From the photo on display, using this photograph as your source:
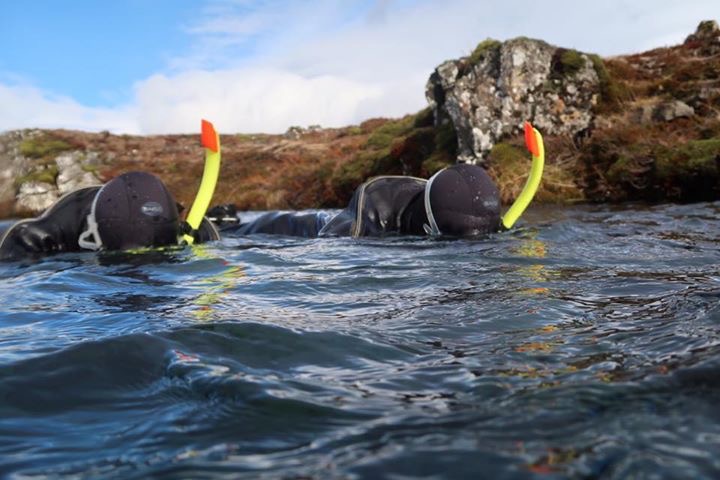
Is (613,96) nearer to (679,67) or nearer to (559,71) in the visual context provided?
(559,71)

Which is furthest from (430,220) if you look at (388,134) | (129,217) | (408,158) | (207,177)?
(388,134)

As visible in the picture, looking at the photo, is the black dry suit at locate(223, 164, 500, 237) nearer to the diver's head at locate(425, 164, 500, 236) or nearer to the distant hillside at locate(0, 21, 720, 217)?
the diver's head at locate(425, 164, 500, 236)

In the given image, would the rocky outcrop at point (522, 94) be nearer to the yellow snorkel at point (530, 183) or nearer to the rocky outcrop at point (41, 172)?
the yellow snorkel at point (530, 183)

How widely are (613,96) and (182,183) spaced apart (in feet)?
73.9

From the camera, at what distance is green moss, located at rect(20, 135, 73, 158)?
38156 millimetres

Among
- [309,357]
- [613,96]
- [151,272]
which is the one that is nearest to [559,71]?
[613,96]

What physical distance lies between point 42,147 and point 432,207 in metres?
38.5

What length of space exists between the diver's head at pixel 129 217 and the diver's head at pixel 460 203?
10.0 feet

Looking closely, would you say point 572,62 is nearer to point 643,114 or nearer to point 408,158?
point 643,114

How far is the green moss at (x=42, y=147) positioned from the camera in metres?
38.2

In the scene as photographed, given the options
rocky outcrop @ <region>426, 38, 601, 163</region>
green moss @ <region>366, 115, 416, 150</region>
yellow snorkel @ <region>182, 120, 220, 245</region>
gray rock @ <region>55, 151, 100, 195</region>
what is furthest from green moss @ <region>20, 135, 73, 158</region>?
yellow snorkel @ <region>182, 120, 220, 245</region>

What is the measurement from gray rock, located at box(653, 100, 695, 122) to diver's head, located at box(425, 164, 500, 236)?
12.4 meters

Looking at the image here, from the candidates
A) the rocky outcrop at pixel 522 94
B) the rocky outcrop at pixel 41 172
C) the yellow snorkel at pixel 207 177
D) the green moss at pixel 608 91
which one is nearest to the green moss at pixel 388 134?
the rocky outcrop at pixel 522 94

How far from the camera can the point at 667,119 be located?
17.4 m
